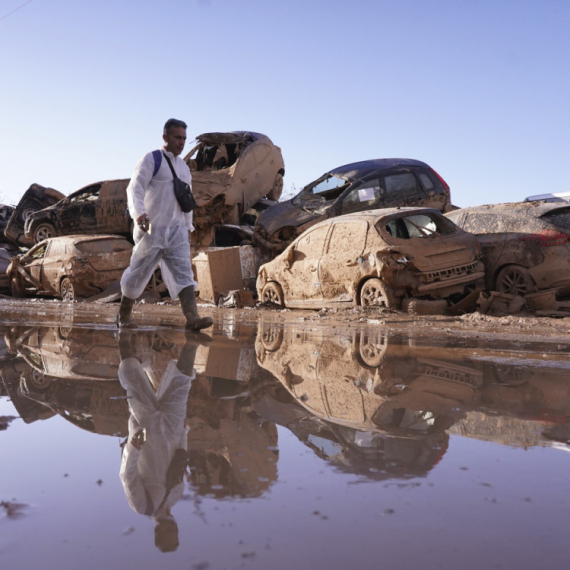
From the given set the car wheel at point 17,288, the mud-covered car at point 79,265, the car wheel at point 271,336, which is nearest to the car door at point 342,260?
the car wheel at point 271,336

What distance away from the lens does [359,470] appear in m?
2.18

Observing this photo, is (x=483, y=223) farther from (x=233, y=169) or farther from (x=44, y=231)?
(x=44, y=231)

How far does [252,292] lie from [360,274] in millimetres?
3801

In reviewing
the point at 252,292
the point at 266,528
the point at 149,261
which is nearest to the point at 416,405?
the point at 266,528

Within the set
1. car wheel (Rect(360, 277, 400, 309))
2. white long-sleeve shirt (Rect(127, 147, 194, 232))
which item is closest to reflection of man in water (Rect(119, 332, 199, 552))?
white long-sleeve shirt (Rect(127, 147, 194, 232))

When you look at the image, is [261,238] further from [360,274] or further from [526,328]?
[526,328]

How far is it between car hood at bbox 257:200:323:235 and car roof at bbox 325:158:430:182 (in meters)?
1.08

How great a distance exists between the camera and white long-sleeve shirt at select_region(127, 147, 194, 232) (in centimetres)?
680

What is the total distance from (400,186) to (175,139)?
23.9 ft

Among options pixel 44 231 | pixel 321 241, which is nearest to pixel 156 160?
pixel 321 241

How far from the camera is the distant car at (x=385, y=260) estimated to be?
9.17 metres

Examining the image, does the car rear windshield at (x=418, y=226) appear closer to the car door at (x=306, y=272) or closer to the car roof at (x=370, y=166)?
the car door at (x=306, y=272)

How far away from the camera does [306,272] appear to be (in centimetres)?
1080

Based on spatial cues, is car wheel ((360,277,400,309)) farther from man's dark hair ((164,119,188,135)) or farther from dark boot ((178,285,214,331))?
man's dark hair ((164,119,188,135))
